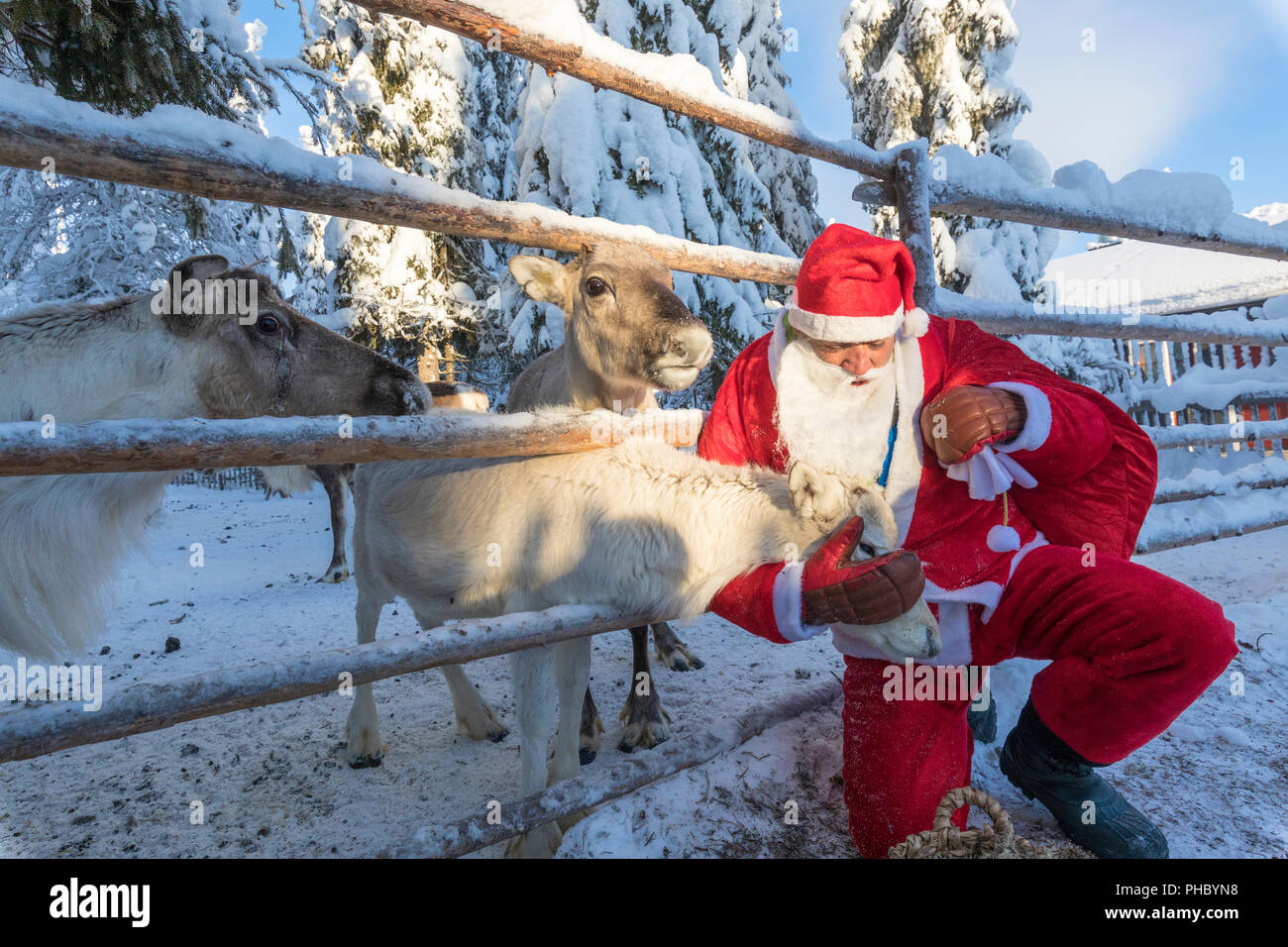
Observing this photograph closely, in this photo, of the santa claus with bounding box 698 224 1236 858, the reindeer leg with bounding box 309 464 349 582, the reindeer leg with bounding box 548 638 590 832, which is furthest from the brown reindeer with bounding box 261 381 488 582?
the santa claus with bounding box 698 224 1236 858

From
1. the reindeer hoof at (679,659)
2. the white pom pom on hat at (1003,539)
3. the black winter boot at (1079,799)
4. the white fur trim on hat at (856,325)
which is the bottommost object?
the reindeer hoof at (679,659)

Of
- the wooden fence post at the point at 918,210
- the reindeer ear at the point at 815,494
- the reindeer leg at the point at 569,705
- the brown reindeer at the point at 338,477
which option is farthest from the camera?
the brown reindeer at the point at 338,477

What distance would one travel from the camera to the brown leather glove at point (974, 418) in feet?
6.10

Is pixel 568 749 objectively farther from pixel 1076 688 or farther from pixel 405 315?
pixel 405 315

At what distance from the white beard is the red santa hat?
0.47 feet

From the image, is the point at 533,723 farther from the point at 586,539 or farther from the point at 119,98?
the point at 119,98

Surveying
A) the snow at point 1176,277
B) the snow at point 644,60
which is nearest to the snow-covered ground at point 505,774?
the snow at point 644,60

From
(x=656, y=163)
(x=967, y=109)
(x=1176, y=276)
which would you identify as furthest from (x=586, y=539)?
(x=1176, y=276)

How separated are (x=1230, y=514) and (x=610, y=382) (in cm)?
386

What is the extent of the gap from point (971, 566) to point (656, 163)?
7942 millimetres

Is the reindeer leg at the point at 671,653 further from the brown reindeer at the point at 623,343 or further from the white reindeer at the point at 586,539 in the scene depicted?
the white reindeer at the point at 586,539

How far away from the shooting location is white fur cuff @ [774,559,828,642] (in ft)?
5.89

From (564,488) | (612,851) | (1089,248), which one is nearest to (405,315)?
(564,488)
